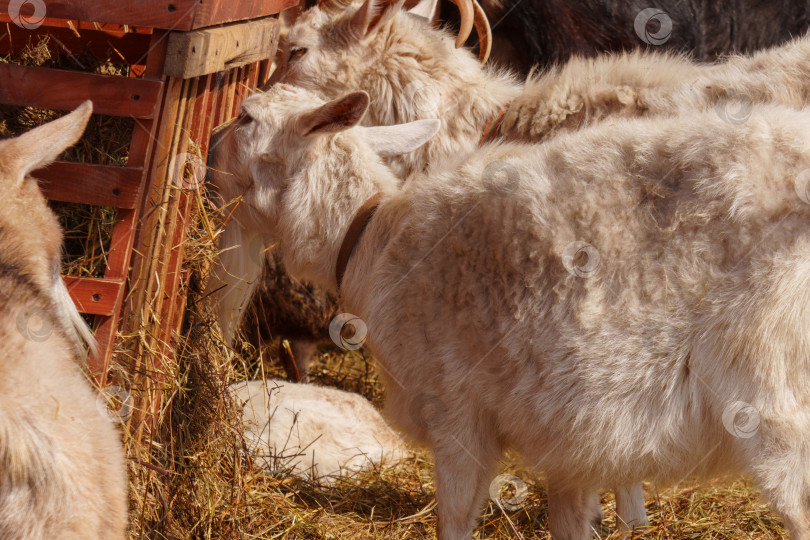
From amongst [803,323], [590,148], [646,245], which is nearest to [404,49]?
[590,148]

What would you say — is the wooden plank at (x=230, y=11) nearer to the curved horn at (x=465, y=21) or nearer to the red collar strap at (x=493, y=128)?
the curved horn at (x=465, y=21)

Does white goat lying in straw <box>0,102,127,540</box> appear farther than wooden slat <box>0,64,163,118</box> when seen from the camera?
No

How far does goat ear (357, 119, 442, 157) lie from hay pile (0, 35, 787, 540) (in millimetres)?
769

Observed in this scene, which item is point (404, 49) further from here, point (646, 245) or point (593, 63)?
point (646, 245)

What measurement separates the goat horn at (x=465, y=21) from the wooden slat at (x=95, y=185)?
2443mm

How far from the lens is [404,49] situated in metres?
5.20

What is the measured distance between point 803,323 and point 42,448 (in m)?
2.29

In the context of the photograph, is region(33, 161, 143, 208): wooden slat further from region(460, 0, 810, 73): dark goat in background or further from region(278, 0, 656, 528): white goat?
region(460, 0, 810, 73): dark goat in background

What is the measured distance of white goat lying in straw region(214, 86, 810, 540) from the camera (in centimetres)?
288

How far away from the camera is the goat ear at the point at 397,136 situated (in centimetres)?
390

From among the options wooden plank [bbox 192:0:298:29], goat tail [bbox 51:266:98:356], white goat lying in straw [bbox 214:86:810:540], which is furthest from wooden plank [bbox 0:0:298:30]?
goat tail [bbox 51:266:98:356]

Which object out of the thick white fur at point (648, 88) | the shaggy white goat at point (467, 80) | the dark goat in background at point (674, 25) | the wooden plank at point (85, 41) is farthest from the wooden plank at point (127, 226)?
the dark goat in background at point (674, 25)

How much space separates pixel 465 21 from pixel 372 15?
55cm

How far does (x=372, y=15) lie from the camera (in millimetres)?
5129
